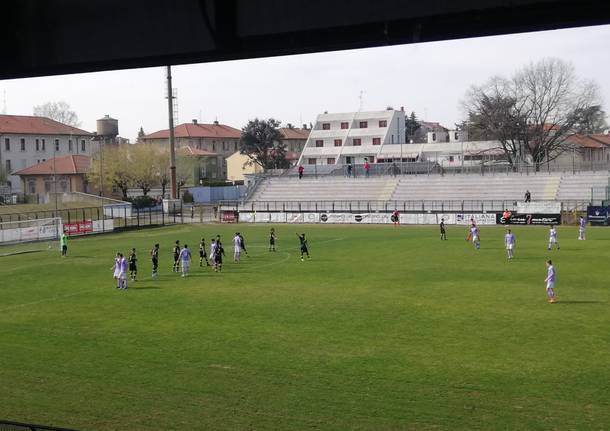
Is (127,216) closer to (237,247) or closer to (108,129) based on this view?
(237,247)

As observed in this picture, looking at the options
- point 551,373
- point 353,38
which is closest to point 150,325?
point 551,373

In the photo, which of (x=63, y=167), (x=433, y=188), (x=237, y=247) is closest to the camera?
(x=237, y=247)

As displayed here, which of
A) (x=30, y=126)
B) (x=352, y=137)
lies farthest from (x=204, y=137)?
(x=30, y=126)

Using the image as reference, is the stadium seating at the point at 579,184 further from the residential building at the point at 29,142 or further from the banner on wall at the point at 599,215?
the residential building at the point at 29,142

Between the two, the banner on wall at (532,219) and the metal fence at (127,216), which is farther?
the metal fence at (127,216)

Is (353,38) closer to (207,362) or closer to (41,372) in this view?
(207,362)

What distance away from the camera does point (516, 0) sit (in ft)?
28.4

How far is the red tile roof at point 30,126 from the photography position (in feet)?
329

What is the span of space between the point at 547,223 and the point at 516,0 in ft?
184

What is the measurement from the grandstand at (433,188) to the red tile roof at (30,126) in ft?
133

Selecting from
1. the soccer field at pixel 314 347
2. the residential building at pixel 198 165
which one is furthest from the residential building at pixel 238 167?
the soccer field at pixel 314 347

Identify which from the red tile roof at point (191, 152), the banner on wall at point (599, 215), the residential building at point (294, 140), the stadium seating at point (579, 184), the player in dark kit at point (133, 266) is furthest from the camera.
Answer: the residential building at point (294, 140)

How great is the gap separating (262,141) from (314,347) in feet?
314

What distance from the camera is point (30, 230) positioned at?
55688 mm
